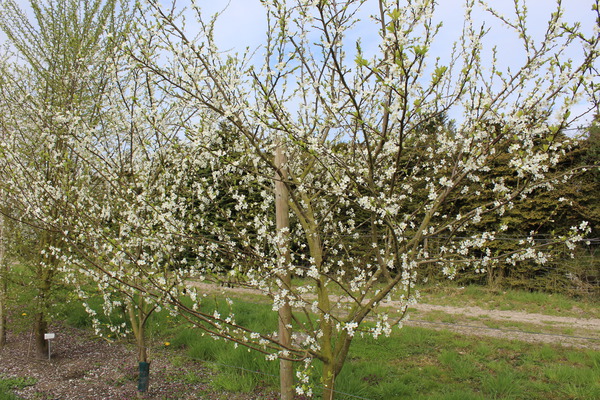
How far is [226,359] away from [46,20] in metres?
4.58

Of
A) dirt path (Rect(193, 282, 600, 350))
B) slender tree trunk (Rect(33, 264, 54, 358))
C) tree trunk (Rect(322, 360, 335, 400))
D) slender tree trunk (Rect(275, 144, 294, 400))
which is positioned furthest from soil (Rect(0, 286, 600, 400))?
tree trunk (Rect(322, 360, 335, 400))

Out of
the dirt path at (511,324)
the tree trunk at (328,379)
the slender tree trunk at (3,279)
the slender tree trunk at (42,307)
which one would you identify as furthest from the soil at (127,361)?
the tree trunk at (328,379)

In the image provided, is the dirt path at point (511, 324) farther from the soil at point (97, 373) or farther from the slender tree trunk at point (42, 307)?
the slender tree trunk at point (42, 307)

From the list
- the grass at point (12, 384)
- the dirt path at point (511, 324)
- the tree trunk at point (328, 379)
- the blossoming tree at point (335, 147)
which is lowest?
the grass at point (12, 384)

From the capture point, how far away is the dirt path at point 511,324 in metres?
5.24

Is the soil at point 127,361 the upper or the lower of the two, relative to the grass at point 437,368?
lower

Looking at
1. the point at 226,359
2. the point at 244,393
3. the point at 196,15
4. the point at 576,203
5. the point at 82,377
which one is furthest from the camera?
the point at 576,203

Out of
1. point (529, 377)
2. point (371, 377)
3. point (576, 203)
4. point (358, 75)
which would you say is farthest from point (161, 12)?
point (576, 203)

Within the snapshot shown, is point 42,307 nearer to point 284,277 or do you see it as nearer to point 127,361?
point 127,361

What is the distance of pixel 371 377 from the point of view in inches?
155

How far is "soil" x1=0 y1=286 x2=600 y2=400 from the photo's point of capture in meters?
4.04

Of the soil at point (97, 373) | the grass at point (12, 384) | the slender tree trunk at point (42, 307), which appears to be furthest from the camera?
the slender tree trunk at point (42, 307)

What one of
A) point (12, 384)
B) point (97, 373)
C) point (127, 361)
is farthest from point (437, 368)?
point (12, 384)

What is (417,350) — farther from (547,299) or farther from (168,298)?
(547,299)
